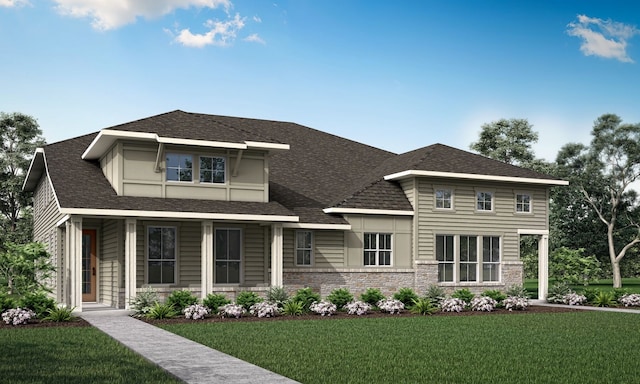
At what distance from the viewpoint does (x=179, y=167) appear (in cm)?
2383

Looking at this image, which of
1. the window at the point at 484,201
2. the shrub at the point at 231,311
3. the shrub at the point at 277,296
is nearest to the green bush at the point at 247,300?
the shrub at the point at 277,296

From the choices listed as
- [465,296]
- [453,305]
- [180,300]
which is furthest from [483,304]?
[180,300]

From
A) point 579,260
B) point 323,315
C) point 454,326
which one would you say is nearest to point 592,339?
point 454,326

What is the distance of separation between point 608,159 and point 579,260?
2434cm

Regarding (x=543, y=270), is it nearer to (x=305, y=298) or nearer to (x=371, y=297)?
(x=371, y=297)

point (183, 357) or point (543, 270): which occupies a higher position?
point (183, 357)

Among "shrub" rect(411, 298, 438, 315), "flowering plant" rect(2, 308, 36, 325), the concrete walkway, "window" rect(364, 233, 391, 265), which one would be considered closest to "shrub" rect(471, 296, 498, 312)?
"shrub" rect(411, 298, 438, 315)

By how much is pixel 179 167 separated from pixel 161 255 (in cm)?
283

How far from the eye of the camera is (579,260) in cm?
3031

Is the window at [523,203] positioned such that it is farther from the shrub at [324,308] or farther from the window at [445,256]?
the shrub at [324,308]

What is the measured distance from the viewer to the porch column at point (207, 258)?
901 inches

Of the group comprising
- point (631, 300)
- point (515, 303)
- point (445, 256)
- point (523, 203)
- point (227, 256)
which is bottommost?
point (631, 300)

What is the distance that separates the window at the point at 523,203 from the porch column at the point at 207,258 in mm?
13179

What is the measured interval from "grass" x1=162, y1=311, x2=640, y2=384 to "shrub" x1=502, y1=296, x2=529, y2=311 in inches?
132
